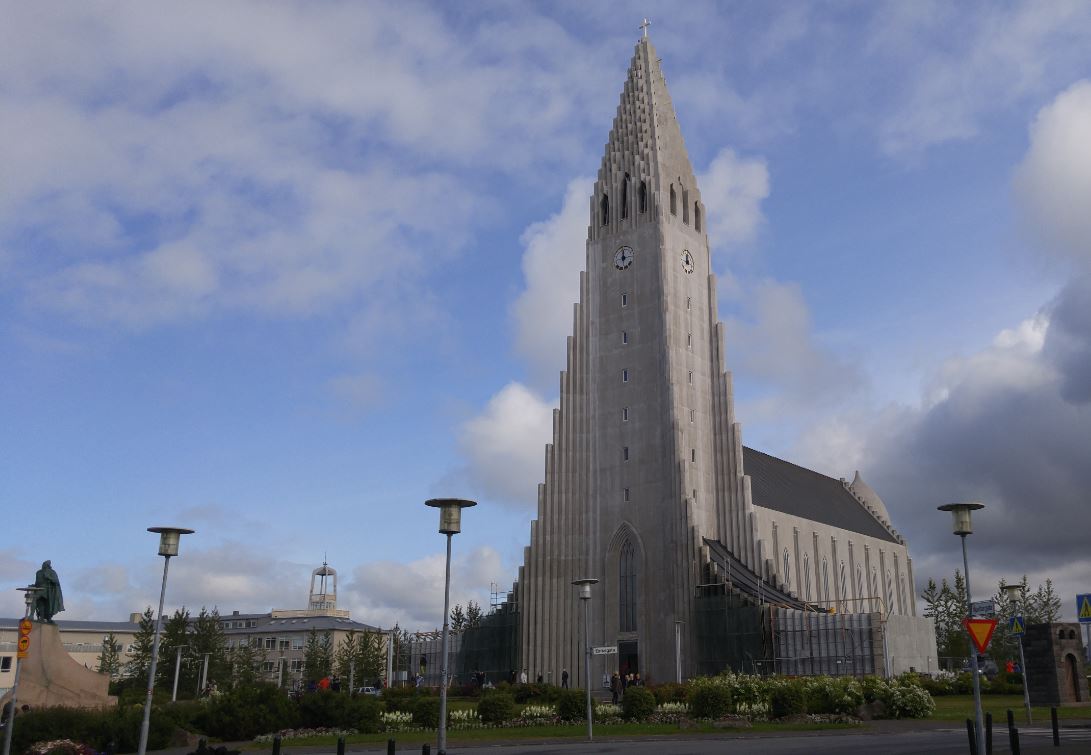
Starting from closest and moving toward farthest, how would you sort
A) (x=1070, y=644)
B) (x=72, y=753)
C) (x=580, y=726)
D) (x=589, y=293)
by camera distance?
(x=72, y=753) → (x=580, y=726) → (x=1070, y=644) → (x=589, y=293)

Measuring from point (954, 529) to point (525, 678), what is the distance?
157 ft

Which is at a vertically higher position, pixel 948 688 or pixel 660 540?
pixel 660 540

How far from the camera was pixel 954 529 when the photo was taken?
25.5 m

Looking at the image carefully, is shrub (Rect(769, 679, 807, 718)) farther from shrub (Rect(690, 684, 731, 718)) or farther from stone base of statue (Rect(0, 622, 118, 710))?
Result: stone base of statue (Rect(0, 622, 118, 710))

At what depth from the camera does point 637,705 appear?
3625 cm

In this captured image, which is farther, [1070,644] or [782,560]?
[782,560]

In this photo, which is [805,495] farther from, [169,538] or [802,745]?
[169,538]

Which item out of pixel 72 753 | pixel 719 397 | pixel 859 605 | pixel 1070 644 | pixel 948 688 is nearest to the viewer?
pixel 72 753

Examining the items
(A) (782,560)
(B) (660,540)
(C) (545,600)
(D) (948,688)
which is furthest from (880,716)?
(A) (782,560)

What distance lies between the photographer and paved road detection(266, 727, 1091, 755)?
24078mm

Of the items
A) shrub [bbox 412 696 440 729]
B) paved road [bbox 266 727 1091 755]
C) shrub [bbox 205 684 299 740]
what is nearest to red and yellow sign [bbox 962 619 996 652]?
paved road [bbox 266 727 1091 755]

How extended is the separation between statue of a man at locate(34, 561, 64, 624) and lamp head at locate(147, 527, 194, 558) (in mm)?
15652

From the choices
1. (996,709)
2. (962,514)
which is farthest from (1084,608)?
(996,709)

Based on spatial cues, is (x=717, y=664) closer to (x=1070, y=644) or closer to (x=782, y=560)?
(x=782, y=560)
